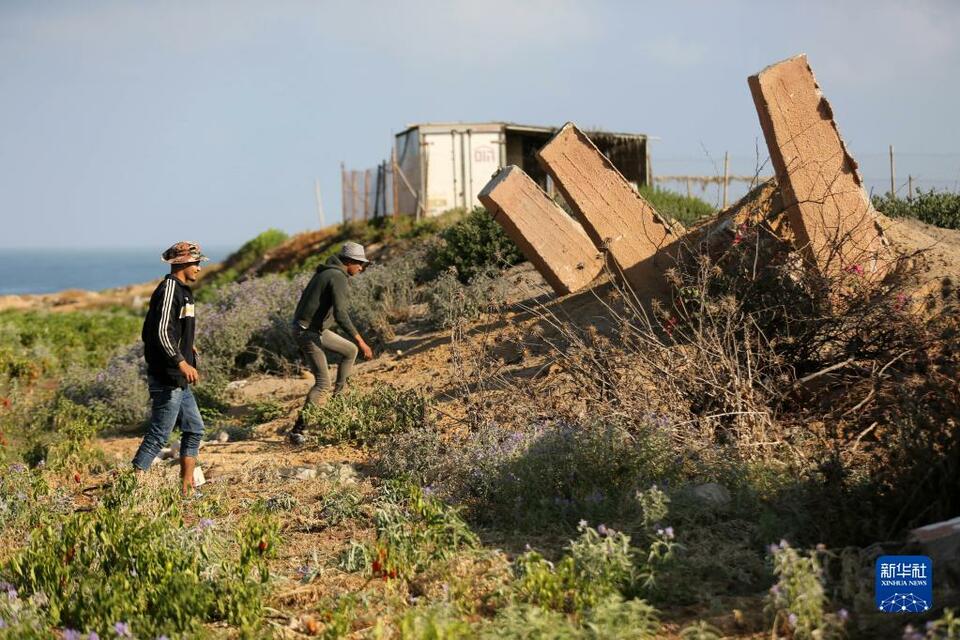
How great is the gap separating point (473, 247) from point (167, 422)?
821 cm

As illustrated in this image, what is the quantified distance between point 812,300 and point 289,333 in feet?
24.5

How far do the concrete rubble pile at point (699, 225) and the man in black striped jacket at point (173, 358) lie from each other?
4.01 meters

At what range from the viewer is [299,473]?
7133 mm

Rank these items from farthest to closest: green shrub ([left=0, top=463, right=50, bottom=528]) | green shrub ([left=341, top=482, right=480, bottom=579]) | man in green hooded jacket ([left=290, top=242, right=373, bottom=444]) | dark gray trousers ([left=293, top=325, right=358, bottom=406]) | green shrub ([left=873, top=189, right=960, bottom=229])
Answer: green shrub ([left=873, top=189, right=960, bottom=229]) → dark gray trousers ([left=293, top=325, right=358, bottom=406]) → man in green hooded jacket ([left=290, top=242, right=373, bottom=444]) → green shrub ([left=0, top=463, right=50, bottom=528]) → green shrub ([left=341, top=482, right=480, bottom=579])

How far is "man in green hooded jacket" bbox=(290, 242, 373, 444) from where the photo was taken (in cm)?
858

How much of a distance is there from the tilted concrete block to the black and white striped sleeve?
414 centimetres

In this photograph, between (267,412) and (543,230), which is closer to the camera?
(267,412)

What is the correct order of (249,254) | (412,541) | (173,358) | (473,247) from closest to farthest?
(412,541), (173,358), (473,247), (249,254)

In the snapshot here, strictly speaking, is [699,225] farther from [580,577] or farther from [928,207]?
[580,577]

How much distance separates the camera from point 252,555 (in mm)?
4508

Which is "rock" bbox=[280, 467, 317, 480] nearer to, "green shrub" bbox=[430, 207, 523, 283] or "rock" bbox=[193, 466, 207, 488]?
"rock" bbox=[193, 466, 207, 488]

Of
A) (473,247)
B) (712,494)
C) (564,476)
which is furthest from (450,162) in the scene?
(712,494)

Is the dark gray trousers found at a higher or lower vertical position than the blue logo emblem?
higher

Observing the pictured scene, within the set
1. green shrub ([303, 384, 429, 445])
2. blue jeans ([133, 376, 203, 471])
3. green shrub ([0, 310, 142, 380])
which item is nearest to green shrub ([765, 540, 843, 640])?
blue jeans ([133, 376, 203, 471])
